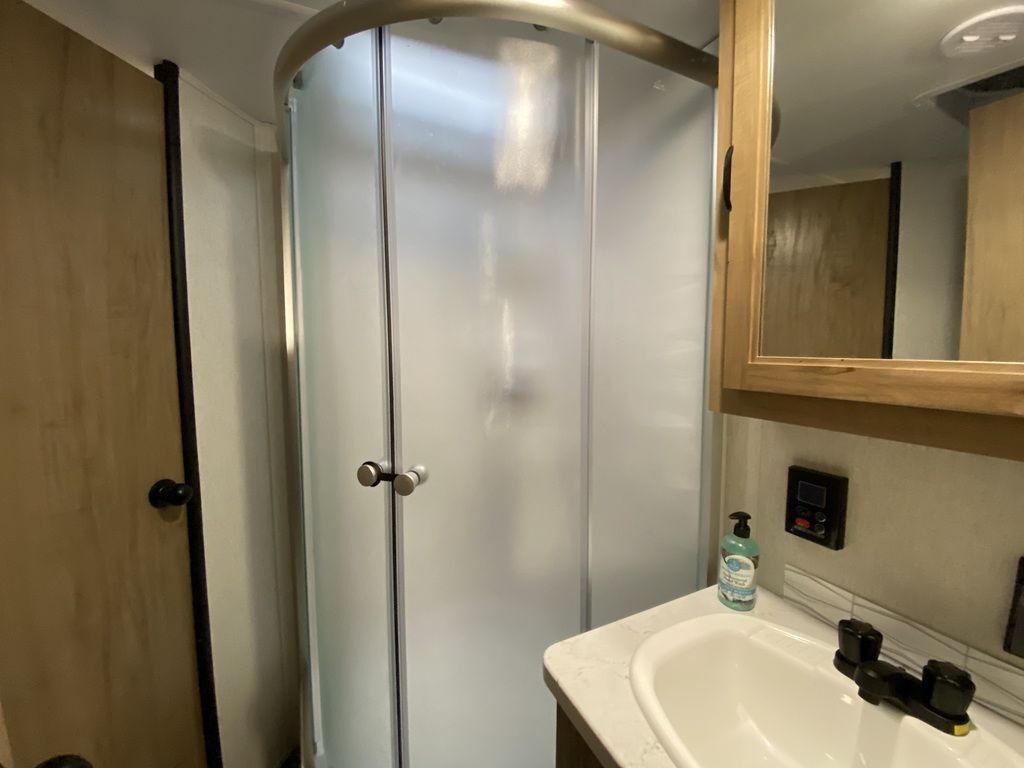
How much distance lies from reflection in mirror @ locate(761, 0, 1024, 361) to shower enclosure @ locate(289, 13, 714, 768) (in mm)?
305

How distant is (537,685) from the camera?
3.03 ft

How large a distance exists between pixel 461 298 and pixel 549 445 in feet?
1.25

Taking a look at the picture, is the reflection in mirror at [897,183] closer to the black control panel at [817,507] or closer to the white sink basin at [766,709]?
the black control panel at [817,507]

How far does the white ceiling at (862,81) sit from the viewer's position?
483mm

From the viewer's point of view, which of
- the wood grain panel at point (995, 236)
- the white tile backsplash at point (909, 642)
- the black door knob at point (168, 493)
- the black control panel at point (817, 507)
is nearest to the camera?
the wood grain panel at point (995, 236)

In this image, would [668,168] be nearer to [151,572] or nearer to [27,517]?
[27,517]

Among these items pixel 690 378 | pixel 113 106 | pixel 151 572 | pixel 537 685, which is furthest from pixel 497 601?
pixel 113 106

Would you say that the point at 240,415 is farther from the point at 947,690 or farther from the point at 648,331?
the point at 947,690

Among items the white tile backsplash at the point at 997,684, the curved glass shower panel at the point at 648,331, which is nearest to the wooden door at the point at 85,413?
the curved glass shower panel at the point at 648,331

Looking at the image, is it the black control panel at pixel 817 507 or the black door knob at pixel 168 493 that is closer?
the black control panel at pixel 817 507

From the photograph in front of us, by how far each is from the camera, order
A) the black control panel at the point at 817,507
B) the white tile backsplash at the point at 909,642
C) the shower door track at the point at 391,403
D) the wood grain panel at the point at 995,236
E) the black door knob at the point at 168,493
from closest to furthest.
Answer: the wood grain panel at the point at 995,236 < the white tile backsplash at the point at 909,642 < the black control panel at the point at 817,507 < the shower door track at the point at 391,403 < the black door knob at the point at 168,493

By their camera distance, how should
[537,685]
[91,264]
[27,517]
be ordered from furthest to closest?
[537,685]
[91,264]
[27,517]

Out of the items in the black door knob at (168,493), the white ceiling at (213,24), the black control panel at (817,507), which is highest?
the white ceiling at (213,24)

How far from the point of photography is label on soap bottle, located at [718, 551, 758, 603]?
719 mm
